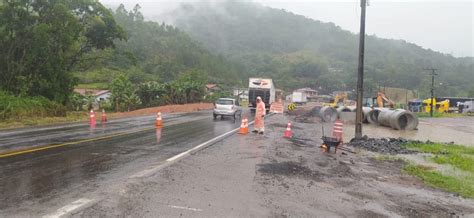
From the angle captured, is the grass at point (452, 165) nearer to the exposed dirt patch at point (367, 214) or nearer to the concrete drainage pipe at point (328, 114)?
the exposed dirt patch at point (367, 214)

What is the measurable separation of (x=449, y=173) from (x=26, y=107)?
77.0ft

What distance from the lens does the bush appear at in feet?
80.1

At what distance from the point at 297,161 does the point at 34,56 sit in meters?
22.6

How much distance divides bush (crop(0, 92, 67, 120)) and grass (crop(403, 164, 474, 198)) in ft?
69.9

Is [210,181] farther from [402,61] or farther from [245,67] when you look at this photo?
[402,61]

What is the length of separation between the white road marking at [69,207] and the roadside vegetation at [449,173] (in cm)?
752

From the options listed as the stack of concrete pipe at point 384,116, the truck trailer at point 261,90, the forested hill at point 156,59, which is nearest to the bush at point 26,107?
the stack of concrete pipe at point 384,116

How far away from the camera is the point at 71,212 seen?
5.88 m

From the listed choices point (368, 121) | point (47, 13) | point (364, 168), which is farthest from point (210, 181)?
point (368, 121)

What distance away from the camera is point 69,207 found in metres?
6.12

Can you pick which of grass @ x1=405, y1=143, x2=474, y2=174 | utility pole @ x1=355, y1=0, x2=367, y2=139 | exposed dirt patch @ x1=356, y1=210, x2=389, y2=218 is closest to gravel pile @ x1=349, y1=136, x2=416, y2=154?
grass @ x1=405, y1=143, x2=474, y2=174

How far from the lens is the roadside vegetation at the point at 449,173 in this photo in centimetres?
1000

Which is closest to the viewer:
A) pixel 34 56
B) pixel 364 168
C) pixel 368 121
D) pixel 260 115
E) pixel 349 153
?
pixel 364 168

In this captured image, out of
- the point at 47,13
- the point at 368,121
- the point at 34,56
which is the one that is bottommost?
the point at 368,121
